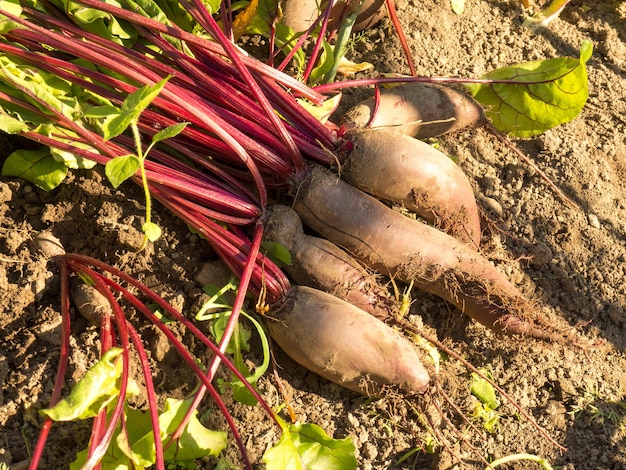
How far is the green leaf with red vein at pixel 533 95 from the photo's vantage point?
2.60 metres

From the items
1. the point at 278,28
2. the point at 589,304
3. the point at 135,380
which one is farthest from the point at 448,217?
the point at 135,380

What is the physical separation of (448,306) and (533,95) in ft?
2.96

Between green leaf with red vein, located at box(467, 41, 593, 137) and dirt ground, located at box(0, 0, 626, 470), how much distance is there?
5.4 inches

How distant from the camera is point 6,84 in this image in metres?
2.20

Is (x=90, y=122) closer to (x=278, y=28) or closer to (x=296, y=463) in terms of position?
(x=278, y=28)

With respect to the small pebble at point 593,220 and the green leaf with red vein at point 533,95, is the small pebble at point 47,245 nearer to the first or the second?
the green leaf with red vein at point 533,95

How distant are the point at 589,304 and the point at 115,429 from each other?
1.75 meters

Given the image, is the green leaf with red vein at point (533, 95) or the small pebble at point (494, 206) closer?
the green leaf with red vein at point (533, 95)

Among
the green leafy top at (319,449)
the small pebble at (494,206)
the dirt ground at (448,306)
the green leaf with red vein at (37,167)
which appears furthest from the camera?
the small pebble at (494,206)

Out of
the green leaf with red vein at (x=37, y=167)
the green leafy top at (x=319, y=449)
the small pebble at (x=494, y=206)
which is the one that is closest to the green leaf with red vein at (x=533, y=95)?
the small pebble at (x=494, y=206)

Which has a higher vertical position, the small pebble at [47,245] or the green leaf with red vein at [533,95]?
the green leaf with red vein at [533,95]

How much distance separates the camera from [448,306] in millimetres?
2512

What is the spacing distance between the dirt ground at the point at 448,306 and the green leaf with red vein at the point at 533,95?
0.14m

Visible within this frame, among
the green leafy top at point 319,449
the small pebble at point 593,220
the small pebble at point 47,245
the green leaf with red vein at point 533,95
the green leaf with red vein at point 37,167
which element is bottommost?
the green leafy top at point 319,449
